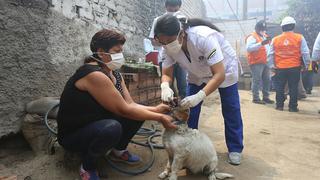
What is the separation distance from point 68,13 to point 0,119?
1.60 metres

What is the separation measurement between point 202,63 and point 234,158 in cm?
104

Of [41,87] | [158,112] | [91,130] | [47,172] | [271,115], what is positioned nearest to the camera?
[91,130]

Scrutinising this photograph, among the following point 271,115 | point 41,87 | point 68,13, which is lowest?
point 271,115

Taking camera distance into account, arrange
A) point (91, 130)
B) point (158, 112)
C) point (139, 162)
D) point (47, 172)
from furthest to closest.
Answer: point (139, 162) → point (47, 172) → point (158, 112) → point (91, 130)

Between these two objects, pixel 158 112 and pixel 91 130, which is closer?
pixel 91 130

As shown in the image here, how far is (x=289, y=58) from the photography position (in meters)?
6.27

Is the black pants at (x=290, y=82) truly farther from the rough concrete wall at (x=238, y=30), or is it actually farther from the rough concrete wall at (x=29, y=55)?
the rough concrete wall at (x=238, y=30)

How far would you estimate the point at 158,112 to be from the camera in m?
2.63

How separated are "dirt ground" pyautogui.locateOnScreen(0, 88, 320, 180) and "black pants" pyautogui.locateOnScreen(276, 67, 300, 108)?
151 cm

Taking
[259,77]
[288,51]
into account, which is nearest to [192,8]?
[259,77]

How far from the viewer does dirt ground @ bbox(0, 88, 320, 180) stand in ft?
9.39

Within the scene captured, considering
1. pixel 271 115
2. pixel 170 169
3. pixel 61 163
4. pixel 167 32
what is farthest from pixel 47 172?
pixel 271 115

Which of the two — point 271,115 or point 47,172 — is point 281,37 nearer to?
point 271,115

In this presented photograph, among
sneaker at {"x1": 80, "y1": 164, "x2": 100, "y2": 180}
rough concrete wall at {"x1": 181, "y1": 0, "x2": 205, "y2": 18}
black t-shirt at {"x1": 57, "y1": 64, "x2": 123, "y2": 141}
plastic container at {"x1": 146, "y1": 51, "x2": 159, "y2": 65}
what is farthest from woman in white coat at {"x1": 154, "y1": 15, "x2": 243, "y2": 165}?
rough concrete wall at {"x1": 181, "y1": 0, "x2": 205, "y2": 18}
